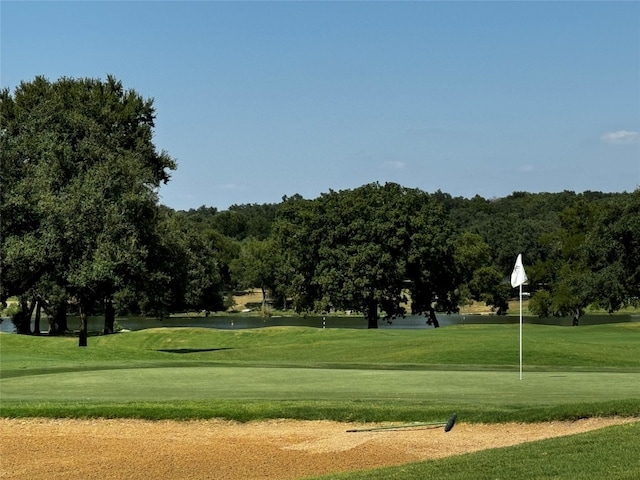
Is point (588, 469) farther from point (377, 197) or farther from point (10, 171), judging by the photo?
point (377, 197)

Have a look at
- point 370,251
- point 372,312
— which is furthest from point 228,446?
point 372,312

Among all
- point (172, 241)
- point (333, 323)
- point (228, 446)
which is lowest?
point (333, 323)

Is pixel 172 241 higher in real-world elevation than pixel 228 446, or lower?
higher

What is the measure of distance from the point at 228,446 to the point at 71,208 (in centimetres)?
2309

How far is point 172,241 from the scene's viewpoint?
48.4 metres

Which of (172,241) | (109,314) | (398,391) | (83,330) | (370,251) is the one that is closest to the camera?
(398,391)

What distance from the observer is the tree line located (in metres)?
35.1

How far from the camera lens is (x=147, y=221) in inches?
1567

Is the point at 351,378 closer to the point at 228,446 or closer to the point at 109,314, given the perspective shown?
the point at 228,446

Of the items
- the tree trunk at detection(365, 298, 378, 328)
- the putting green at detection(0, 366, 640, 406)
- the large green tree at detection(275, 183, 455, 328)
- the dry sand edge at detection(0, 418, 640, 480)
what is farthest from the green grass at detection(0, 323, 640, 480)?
the tree trunk at detection(365, 298, 378, 328)

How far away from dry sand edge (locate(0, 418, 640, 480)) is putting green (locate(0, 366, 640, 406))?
2.10 meters

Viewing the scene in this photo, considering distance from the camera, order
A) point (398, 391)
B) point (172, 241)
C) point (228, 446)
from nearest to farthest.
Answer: point (228, 446)
point (398, 391)
point (172, 241)

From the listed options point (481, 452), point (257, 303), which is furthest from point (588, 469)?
point (257, 303)

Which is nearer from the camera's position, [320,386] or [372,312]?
[320,386]
